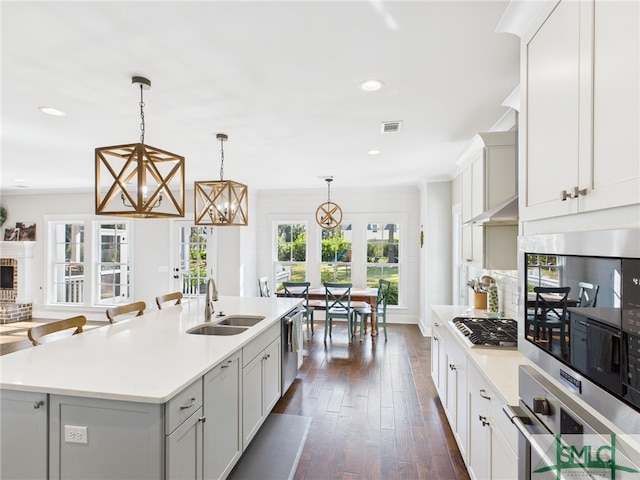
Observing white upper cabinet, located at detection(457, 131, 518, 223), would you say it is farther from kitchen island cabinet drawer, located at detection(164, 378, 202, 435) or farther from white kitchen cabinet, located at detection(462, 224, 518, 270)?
kitchen island cabinet drawer, located at detection(164, 378, 202, 435)

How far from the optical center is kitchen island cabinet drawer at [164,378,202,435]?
1541mm

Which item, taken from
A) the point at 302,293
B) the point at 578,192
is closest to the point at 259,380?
the point at 578,192

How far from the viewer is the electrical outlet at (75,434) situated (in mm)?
1571

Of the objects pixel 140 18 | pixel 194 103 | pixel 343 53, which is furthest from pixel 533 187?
pixel 194 103

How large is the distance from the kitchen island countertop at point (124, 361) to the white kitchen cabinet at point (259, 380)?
15 centimetres

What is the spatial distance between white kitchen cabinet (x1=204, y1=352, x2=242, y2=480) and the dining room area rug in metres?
0.19

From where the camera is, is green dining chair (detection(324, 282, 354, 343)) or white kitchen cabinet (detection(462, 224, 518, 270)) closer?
white kitchen cabinet (detection(462, 224, 518, 270))

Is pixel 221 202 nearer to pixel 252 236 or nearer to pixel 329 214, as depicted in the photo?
pixel 329 214

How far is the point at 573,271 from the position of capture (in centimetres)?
106

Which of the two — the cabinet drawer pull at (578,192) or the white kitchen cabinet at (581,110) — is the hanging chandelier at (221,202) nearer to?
the white kitchen cabinet at (581,110)

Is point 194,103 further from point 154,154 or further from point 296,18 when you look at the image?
point 296,18

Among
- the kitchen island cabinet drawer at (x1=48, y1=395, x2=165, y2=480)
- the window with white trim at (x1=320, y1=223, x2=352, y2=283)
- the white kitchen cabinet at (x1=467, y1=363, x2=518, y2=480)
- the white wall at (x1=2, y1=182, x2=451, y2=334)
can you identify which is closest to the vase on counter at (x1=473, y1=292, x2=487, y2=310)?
the white kitchen cabinet at (x1=467, y1=363, x2=518, y2=480)

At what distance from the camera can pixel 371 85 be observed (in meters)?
2.35

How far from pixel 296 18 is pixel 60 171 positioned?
5.19m
